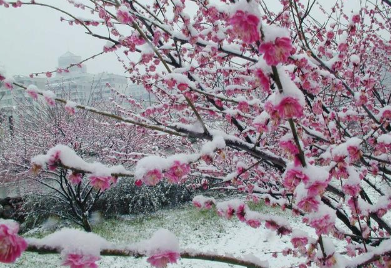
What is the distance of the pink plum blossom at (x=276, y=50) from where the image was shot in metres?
0.77

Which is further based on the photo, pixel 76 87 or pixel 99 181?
pixel 76 87

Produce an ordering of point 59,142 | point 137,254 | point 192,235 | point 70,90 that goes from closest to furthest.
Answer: point 137,254 → point 192,235 → point 59,142 → point 70,90

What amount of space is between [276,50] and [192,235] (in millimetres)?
6738

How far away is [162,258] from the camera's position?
846 mm

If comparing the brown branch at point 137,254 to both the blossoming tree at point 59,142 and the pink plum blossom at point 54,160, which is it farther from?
the blossoming tree at point 59,142

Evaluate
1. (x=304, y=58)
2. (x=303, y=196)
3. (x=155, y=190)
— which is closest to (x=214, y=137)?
(x=303, y=196)

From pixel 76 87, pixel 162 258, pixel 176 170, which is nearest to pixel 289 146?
pixel 176 170

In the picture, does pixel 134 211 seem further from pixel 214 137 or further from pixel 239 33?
pixel 239 33

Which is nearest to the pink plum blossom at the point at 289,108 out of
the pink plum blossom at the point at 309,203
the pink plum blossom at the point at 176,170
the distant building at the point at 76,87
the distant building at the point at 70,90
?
the pink plum blossom at the point at 309,203

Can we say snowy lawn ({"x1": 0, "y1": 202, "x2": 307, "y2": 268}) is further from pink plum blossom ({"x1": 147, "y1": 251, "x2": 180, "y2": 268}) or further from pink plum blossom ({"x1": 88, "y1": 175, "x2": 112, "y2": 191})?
pink plum blossom ({"x1": 147, "y1": 251, "x2": 180, "y2": 268})

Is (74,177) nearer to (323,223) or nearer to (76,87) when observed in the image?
(323,223)

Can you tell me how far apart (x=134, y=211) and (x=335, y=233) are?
7627mm

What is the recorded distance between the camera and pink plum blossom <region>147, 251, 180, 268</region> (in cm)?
83

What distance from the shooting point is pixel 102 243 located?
0.79 meters
